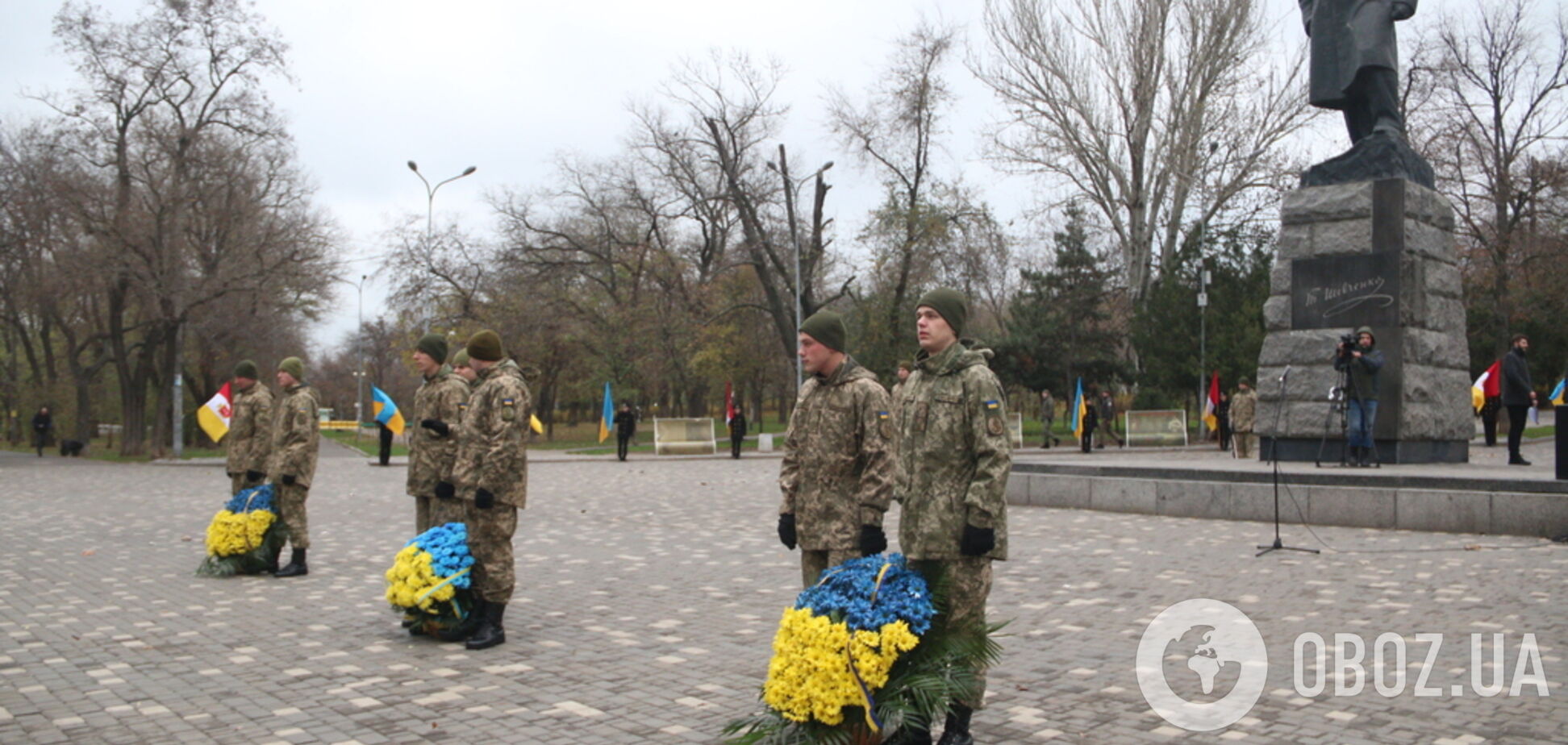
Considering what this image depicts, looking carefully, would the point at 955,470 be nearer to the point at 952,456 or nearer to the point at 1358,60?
the point at 952,456

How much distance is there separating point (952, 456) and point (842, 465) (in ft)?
2.51

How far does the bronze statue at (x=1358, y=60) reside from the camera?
593 inches

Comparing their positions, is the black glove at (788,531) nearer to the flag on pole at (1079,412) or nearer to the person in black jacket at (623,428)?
the person in black jacket at (623,428)

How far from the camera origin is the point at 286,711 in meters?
5.48

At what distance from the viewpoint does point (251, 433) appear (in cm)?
1030

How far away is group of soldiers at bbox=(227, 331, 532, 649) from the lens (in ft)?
23.0

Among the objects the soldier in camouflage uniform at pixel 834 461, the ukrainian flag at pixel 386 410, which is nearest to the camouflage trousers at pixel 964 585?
the soldier in camouflage uniform at pixel 834 461

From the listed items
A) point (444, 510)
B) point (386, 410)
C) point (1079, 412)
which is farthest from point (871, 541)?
point (1079, 412)

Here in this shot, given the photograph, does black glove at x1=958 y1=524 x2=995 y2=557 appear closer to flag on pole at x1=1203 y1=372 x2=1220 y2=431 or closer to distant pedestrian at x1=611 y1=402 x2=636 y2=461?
flag on pole at x1=1203 y1=372 x2=1220 y2=431

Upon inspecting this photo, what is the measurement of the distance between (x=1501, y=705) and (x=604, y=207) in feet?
142

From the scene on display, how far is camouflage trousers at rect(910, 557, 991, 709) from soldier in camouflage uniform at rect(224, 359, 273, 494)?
761cm

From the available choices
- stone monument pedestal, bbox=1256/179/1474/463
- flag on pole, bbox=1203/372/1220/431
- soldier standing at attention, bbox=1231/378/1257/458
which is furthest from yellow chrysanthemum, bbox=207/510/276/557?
flag on pole, bbox=1203/372/1220/431

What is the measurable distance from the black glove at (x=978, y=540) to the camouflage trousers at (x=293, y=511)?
23.0 feet
